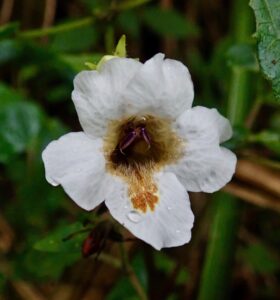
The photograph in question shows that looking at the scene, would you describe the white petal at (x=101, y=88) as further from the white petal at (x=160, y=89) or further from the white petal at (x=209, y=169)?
the white petal at (x=209, y=169)

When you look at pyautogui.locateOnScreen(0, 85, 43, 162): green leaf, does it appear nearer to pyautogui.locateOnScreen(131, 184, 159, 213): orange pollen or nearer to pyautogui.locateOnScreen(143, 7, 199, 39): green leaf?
pyautogui.locateOnScreen(131, 184, 159, 213): orange pollen

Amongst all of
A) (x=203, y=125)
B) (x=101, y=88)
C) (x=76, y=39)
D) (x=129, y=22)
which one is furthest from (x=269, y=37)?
(x=129, y=22)

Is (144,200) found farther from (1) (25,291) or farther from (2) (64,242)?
(1) (25,291)

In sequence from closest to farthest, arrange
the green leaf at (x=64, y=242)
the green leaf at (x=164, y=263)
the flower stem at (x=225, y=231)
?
the green leaf at (x=64, y=242), the flower stem at (x=225, y=231), the green leaf at (x=164, y=263)

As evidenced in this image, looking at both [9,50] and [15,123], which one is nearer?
[15,123]

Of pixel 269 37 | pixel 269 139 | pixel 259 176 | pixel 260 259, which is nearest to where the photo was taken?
pixel 269 37

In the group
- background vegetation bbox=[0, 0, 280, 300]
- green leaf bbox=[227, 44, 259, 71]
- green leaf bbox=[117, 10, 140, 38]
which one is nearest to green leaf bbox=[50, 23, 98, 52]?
background vegetation bbox=[0, 0, 280, 300]

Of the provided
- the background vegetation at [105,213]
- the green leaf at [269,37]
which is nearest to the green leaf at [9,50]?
the background vegetation at [105,213]

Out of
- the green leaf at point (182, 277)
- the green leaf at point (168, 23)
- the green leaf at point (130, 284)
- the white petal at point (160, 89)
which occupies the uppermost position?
the white petal at point (160, 89)
